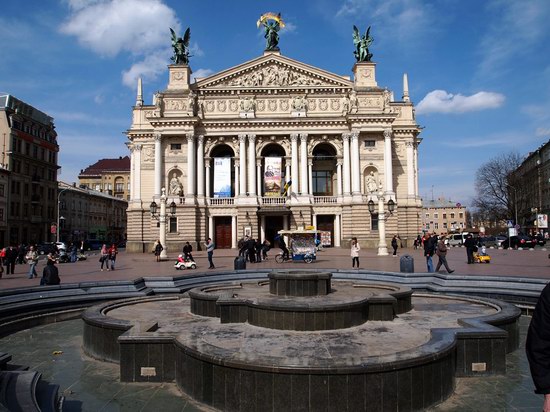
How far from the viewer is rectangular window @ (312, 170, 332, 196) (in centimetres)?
5938

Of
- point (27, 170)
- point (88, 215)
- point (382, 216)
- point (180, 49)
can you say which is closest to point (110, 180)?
point (88, 215)

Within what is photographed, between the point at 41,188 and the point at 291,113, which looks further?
the point at 41,188

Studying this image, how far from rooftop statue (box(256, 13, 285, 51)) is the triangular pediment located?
14.1ft

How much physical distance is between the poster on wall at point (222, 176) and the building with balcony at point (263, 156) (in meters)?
0.12

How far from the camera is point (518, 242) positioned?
175ft

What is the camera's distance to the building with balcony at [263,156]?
173ft

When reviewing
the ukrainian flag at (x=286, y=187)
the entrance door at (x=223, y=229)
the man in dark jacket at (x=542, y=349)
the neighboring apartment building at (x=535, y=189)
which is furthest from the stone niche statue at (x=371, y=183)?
the man in dark jacket at (x=542, y=349)

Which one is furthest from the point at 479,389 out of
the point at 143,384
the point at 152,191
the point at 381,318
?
the point at 152,191

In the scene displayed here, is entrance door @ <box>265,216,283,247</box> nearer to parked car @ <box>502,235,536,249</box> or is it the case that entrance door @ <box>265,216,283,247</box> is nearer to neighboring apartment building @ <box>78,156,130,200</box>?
parked car @ <box>502,235,536,249</box>

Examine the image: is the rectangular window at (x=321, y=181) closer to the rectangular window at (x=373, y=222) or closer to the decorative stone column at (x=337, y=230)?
the decorative stone column at (x=337, y=230)

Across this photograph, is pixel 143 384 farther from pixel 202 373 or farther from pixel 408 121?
pixel 408 121

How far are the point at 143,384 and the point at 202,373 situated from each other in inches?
69.8

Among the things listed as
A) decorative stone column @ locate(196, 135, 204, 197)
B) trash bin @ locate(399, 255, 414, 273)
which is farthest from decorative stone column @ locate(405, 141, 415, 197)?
trash bin @ locate(399, 255, 414, 273)

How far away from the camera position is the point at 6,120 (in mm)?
67062
